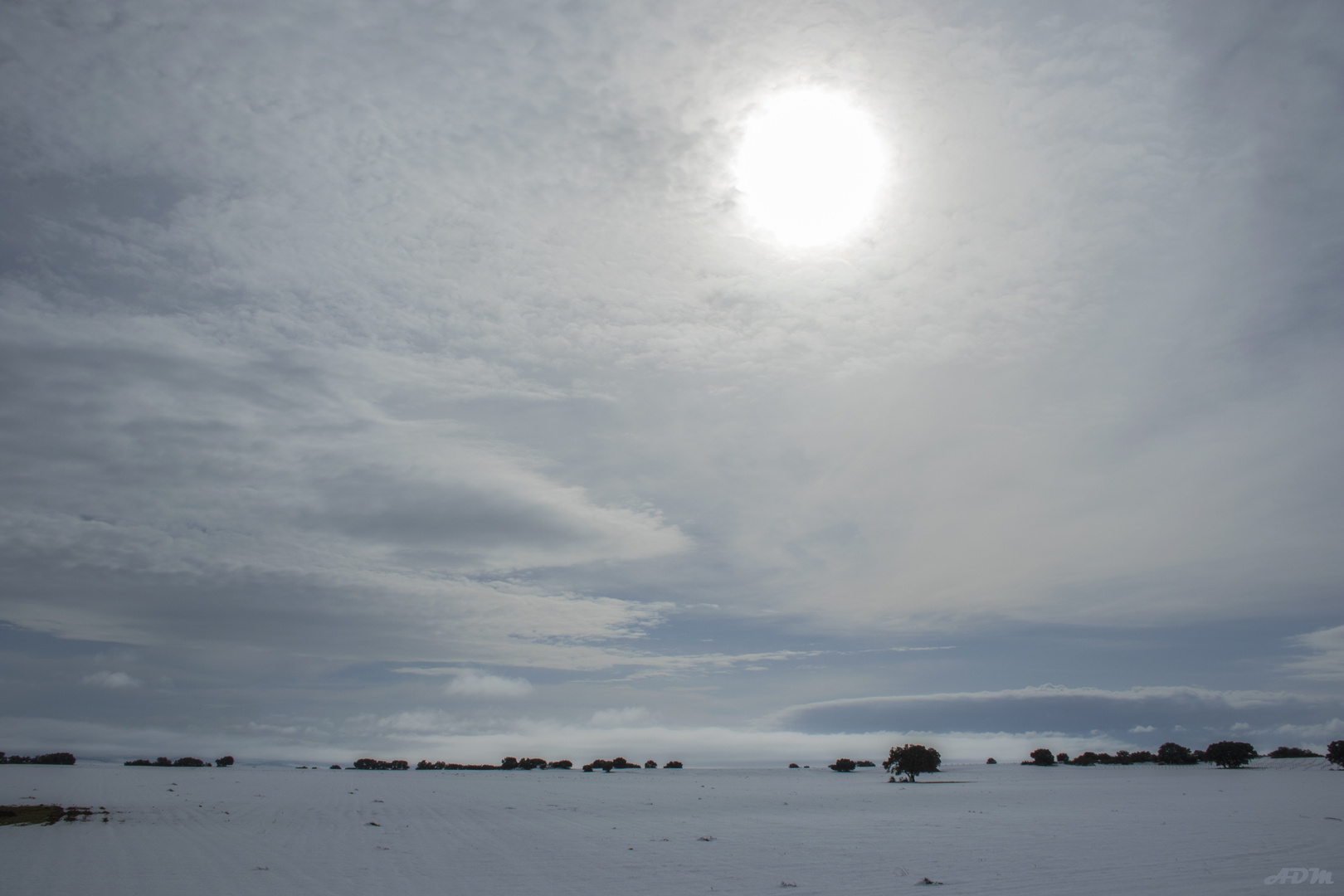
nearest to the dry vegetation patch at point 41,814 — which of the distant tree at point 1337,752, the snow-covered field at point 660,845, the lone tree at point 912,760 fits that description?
the snow-covered field at point 660,845

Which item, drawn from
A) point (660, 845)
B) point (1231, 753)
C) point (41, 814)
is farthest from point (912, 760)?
point (41, 814)

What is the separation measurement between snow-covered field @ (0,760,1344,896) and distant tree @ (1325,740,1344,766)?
61.2m

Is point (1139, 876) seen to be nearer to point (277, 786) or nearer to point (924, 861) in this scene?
point (924, 861)

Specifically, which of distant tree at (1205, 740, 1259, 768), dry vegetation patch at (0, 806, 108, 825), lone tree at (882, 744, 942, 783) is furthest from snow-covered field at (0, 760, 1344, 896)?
distant tree at (1205, 740, 1259, 768)

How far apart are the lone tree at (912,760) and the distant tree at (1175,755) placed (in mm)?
72026

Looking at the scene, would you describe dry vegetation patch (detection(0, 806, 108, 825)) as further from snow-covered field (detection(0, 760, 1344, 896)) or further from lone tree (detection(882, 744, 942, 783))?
lone tree (detection(882, 744, 942, 783))

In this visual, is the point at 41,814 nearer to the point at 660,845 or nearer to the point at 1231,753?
the point at 660,845

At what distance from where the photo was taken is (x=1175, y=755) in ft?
467

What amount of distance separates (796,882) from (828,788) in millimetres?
63985

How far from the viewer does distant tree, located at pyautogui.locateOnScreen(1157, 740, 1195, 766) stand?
141 m

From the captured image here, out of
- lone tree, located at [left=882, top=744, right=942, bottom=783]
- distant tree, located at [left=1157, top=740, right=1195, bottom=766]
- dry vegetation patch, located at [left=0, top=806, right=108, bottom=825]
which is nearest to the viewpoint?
dry vegetation patch, located at [left=0, top=806, right=108, bottom=825]

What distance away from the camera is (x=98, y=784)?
68188 mm

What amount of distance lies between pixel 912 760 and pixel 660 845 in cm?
8322

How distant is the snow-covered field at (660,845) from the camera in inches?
883
